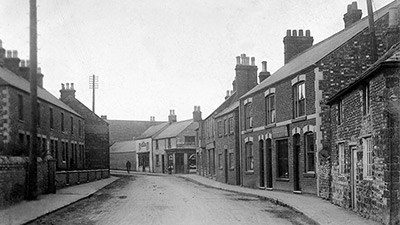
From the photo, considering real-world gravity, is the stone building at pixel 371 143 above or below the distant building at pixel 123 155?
above

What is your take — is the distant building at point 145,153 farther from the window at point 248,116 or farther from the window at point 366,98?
the window at point 366,98

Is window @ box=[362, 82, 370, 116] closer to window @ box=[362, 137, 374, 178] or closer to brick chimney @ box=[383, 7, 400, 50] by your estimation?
window @ box=[362, 137, 374, 178]

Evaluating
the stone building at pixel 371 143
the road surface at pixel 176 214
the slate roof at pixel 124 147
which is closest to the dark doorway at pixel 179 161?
the slate roof at pixel 124 147

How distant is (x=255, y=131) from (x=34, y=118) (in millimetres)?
13217

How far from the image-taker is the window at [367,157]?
1269 centimetres

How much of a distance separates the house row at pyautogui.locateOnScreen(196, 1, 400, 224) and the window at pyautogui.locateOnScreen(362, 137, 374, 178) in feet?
0.09

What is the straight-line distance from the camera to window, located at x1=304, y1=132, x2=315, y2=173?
2069 cm

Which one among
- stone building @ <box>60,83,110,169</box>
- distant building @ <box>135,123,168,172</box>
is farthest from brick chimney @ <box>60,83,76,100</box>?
distant building @ <box>135,123,168,172</box>

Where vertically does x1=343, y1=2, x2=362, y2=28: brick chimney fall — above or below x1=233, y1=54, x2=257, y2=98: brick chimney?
above

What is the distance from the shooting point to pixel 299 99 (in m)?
21.9

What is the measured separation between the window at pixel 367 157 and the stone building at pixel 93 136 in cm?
3802

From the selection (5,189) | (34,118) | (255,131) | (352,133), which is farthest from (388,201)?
(255,131)

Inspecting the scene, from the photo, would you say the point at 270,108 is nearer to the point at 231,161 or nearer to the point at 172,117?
the point at 231,161

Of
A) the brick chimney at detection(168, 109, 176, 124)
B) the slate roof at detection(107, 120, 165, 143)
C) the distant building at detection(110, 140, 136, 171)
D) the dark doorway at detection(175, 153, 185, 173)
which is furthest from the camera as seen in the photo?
the slate roof at detection(107, 120, 165, 143)
